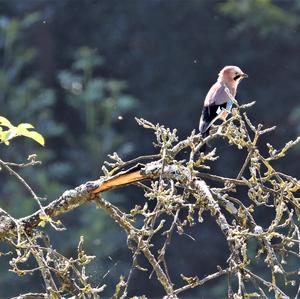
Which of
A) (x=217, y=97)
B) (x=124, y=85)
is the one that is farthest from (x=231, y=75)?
(x=124, y=85)

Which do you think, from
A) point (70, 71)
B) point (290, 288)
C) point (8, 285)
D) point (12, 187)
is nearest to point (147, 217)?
point (290, 288)

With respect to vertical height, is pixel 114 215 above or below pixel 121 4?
below

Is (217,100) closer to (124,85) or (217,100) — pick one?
(217,100)

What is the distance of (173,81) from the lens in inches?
489

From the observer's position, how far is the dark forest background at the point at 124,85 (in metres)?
11.2

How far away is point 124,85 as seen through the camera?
11922 millimetres

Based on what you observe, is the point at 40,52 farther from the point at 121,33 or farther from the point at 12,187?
the point at 12,187

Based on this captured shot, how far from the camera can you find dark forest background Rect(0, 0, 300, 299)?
36.6 feet

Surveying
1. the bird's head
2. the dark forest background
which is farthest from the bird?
the dark forest background

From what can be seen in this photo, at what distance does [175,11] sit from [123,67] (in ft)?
2.62

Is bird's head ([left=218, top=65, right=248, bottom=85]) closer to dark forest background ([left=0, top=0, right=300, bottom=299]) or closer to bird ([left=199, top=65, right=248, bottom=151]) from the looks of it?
bird ([left=199, top=65, right=248, bottom=151])

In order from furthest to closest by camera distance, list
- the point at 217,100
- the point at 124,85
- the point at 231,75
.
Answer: the point at 124,85 < the point at 231,75 < the point at 217,100

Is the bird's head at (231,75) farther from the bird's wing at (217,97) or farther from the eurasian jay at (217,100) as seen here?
the bird's wing at (217,97)

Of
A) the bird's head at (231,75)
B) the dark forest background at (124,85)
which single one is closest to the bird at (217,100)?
the bird's head at (231,75)
